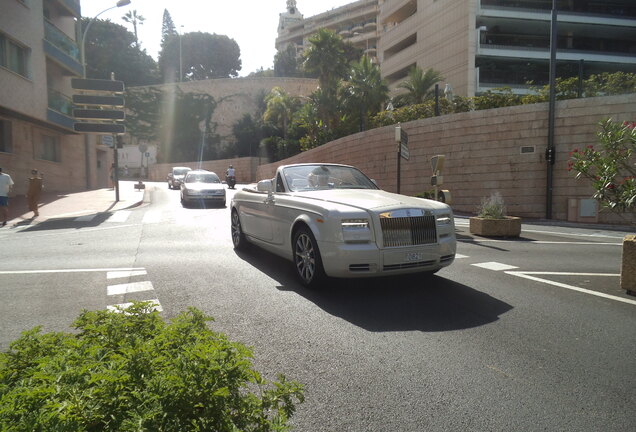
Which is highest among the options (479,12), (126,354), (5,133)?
(479,12)

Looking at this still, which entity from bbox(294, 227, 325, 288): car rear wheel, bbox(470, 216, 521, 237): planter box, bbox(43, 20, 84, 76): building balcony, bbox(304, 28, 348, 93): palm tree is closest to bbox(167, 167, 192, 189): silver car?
bbox(43, 20, 84, 76): building balcony

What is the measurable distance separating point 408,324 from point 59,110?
2661 centimetres

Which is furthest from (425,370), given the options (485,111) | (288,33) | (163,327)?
(288,33)

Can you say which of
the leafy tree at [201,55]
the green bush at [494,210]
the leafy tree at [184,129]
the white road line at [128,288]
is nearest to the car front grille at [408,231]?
the white road line at [128,288]

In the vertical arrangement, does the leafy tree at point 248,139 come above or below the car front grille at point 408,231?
above

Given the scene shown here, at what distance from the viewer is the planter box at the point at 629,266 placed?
580 centimetres

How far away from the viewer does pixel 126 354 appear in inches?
75.3

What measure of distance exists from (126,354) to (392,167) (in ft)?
75.0

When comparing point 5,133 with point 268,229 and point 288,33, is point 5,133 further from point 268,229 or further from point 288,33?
point 288,33

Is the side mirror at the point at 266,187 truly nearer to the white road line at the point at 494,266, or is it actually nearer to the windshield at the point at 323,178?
the windshield at the point at 323,178

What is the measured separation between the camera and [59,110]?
25.5 m

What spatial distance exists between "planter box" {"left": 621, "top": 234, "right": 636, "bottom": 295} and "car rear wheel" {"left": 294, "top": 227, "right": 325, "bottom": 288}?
3.81 m

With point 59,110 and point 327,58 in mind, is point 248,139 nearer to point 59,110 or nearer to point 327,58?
point 327,58

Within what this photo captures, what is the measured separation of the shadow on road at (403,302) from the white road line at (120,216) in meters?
9.80
